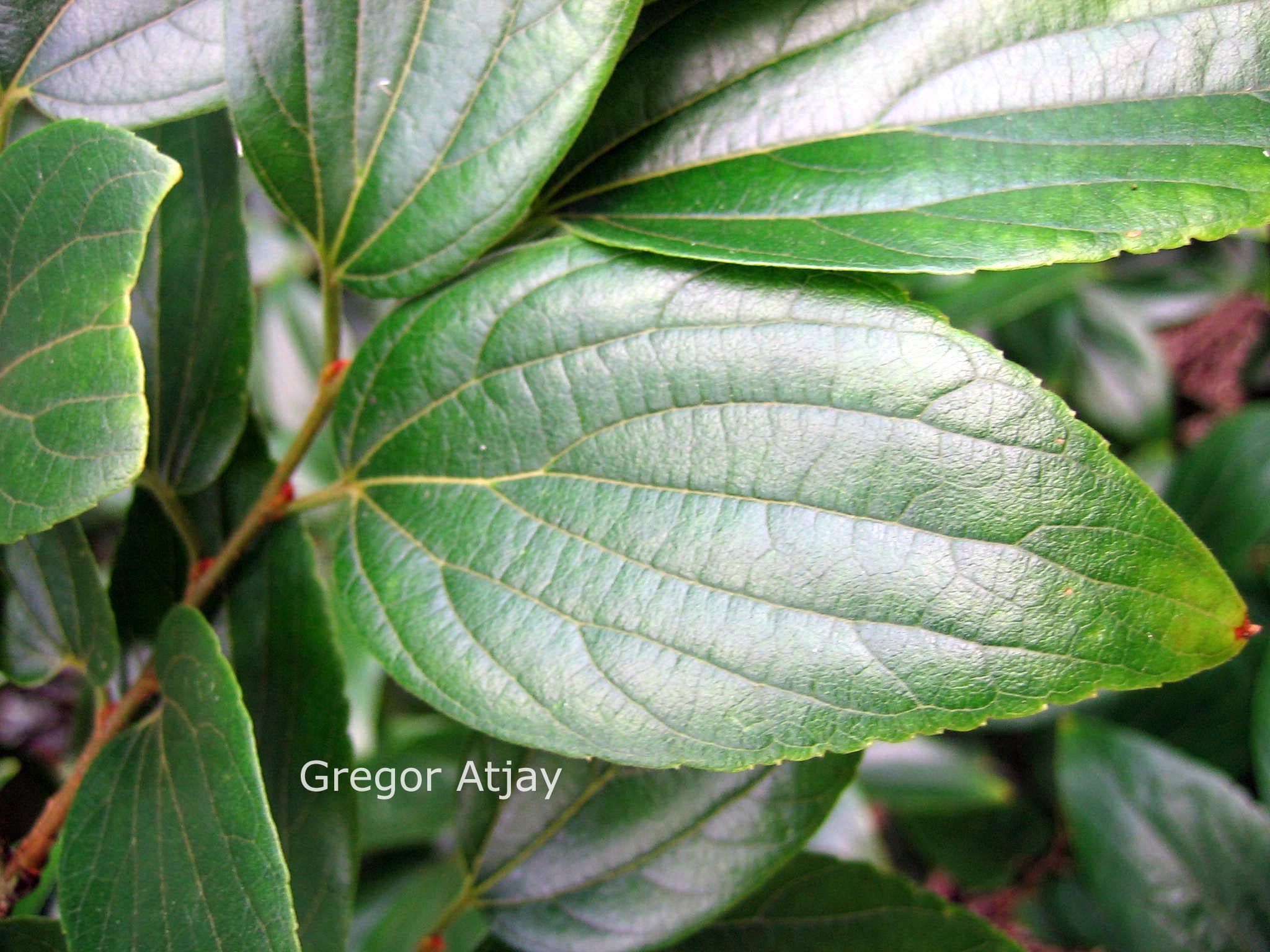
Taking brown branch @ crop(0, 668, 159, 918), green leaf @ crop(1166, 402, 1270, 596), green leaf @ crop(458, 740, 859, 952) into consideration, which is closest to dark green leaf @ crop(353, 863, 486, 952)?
green leaf @ crop(458, 740, 859, 952)

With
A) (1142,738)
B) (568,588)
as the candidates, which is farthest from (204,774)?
(1142,738)

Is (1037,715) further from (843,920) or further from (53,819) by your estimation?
(53,819)

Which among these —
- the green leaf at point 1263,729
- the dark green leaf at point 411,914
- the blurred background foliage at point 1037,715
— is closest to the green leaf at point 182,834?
the blurred background foliage at point 1037,715

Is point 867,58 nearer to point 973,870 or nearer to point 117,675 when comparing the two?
point 117,675

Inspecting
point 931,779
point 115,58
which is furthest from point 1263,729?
point 115,58

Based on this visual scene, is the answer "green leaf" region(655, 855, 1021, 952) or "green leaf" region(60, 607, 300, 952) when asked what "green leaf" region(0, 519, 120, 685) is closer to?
"green leaf" region(60, 607, 300, 952)

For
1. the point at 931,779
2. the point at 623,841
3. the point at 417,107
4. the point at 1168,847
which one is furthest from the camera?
the point at 931,779
